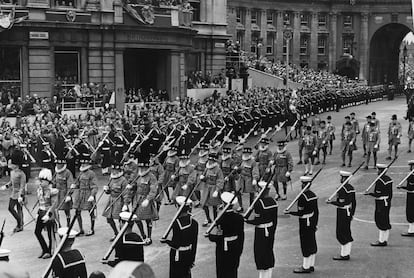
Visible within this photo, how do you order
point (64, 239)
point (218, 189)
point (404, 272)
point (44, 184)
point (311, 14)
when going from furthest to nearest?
1. point (311, 14)
2. point (218, 189)
3. point (44, 184)
4. point (404, 272)
5. point (64, 239)

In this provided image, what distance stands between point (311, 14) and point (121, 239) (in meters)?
66.9

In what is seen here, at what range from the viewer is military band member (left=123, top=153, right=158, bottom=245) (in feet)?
49.3

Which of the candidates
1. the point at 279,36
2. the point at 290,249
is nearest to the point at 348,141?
the point at 290,249

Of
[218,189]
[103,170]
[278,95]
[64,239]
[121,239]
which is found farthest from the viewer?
[278,95]

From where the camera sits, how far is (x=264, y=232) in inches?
476

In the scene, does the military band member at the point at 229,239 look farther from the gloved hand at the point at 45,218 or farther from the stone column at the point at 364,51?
the stone column at the point at 364,51

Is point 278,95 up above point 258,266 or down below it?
above

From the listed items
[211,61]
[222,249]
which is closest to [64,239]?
[222,249]

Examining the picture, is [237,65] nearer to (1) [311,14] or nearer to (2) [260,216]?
(1) [311,14]

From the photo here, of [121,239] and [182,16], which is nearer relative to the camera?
[121,239]

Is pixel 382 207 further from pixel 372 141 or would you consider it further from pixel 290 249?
pixel 372 141

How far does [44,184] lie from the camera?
1486 cm

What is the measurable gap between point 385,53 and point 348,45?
751 centimetres

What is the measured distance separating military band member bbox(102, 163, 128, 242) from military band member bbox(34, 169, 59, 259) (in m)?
1.23
